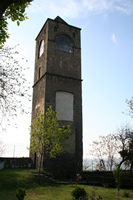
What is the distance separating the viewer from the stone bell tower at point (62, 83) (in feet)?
77.6

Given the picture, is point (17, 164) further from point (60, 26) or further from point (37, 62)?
point (60, 26)

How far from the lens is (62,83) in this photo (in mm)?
25891

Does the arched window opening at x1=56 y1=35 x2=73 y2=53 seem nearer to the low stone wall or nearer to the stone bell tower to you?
the stone bell tower

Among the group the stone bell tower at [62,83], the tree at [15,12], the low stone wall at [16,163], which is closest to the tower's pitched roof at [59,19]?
the stone bell tower at [62,83]

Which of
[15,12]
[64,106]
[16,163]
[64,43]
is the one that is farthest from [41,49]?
[15,12]

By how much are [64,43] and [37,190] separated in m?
20.1

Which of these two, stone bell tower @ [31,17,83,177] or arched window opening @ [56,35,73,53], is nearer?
stone bell tower @ [31,17,83,177]

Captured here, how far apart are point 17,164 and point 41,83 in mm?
10443

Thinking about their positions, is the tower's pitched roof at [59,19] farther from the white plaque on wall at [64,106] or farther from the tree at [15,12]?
the tree at [15,12]

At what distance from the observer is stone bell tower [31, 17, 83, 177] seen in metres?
23.6

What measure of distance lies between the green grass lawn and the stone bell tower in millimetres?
5336

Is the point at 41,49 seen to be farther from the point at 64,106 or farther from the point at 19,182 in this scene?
the point at 19,182

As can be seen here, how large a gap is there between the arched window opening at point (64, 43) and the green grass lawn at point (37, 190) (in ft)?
56.5

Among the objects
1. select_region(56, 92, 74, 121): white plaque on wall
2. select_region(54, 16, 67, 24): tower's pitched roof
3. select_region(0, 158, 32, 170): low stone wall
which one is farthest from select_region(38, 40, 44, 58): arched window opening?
select_region(0, 158, 32, 170): low stone wall
